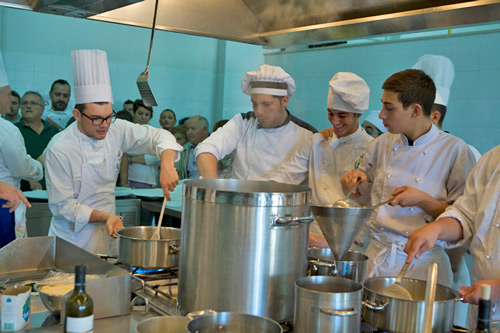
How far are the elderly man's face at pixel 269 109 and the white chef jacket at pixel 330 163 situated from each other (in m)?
0.23

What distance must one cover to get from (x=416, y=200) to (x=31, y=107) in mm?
2966

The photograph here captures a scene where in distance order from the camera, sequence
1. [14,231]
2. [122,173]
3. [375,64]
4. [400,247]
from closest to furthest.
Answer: [400,247] < [14,231] < [375,64] < [122,173]

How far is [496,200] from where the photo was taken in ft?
5.54

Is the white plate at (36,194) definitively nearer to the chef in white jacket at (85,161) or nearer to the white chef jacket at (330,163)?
the chef in white jacket at (85,161)

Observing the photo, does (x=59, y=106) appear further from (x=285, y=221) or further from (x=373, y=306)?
(x=373, y=306)

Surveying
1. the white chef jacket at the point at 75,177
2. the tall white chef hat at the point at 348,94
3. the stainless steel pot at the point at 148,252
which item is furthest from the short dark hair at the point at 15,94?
the stainless steel pot at the point at 148,252

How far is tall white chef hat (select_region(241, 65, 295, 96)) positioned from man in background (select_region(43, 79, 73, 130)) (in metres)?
1.78

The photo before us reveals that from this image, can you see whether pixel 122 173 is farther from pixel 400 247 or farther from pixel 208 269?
pixel 208 269

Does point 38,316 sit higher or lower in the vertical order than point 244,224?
lower

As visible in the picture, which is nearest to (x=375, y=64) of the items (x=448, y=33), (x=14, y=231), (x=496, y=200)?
(x=448, y=33)

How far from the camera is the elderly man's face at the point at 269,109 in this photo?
2.76 m

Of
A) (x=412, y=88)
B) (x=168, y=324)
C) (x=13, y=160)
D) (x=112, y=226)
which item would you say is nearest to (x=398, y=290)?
(x=168, y=324)

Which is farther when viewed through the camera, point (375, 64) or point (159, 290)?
point (375, 64)

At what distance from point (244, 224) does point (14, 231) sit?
6.57 feet
